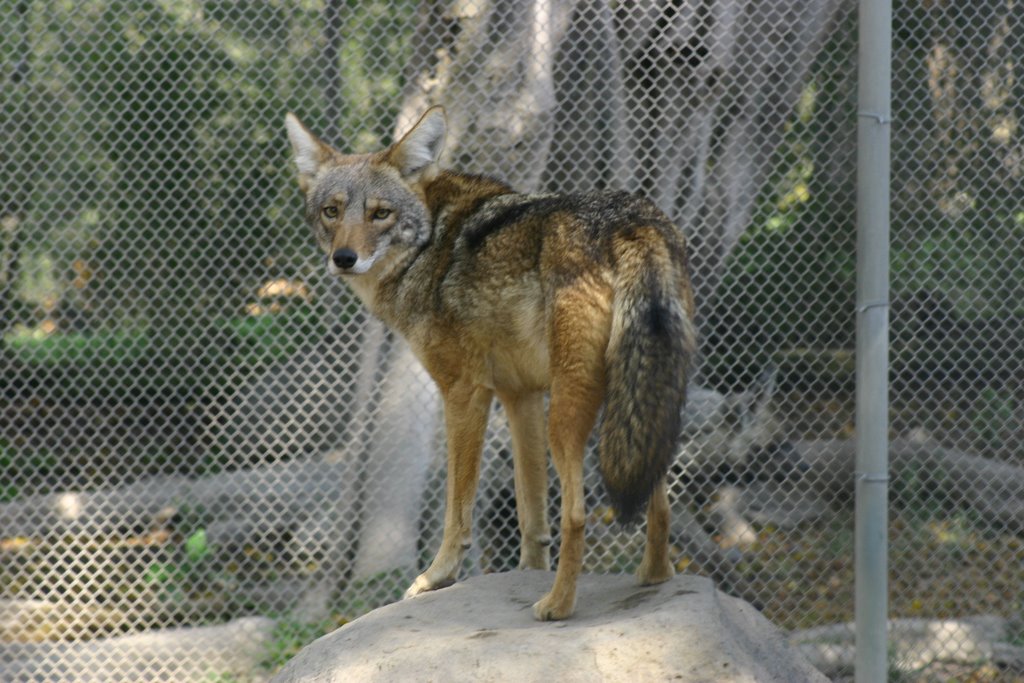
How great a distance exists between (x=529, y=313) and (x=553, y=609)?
3.34ft

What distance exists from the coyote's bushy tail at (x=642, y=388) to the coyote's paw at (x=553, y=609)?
40 centimetres

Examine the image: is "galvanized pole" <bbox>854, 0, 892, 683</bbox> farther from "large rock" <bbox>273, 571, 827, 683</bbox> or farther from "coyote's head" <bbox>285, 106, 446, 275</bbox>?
"coyote's head" <bbox>285, 106, 446, 275</bbox>

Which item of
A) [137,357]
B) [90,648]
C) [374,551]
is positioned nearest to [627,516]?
[374,551]

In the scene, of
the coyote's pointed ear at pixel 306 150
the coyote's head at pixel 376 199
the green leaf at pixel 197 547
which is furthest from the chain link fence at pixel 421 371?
the coyote's head at pixel 376 199

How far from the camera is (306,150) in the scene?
452cm

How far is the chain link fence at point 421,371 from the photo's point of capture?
5.71 meters

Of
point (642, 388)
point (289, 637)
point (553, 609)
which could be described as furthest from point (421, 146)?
point (289, 637)

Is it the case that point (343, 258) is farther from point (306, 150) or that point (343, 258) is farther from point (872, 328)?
point (872, 328)

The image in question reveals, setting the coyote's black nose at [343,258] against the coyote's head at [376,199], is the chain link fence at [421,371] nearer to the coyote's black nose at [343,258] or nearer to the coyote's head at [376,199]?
the coyote's head at [376,199]

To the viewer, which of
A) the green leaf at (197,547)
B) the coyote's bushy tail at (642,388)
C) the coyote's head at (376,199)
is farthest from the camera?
the green leaf at (197,547)

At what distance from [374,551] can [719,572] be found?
1949 mm

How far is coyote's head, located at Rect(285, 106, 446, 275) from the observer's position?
164 inches

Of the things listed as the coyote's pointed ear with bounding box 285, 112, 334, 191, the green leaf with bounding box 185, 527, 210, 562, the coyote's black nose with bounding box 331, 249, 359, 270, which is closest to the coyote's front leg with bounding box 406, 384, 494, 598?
the coyote's black nose with bounding box 331, 249, 359, 270

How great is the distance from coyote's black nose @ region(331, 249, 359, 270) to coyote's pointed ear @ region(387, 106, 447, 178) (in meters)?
0.48
